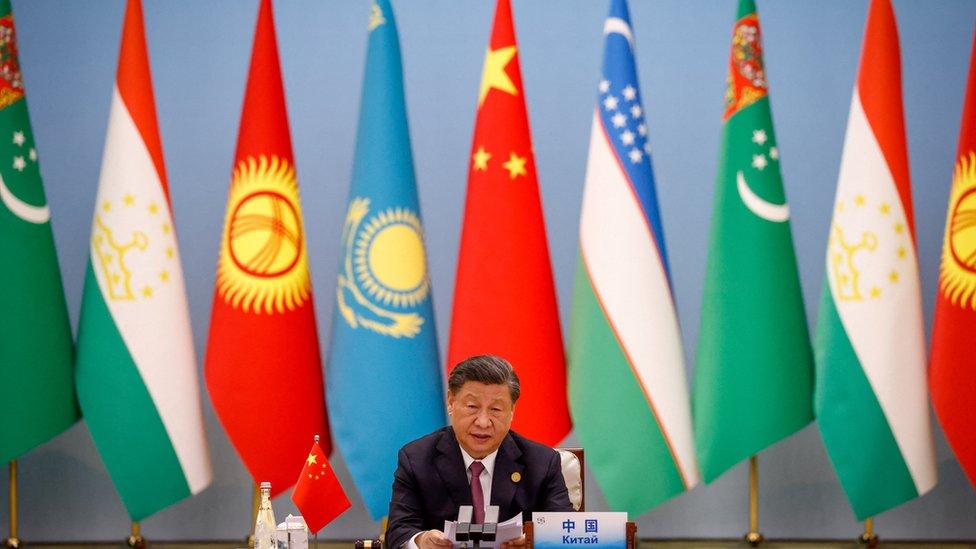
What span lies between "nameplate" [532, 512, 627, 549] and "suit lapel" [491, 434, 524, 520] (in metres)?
0.37

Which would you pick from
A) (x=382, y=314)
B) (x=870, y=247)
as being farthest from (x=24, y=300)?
(x=870, y=247)

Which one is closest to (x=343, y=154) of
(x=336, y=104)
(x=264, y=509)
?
(x=336, y=104)

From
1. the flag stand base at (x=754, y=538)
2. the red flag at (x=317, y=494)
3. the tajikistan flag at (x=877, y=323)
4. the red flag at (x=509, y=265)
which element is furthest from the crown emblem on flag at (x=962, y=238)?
the red flag at (x=317, y=494)

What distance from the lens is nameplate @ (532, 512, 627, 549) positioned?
2.27 metres

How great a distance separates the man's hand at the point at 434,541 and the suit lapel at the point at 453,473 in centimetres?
23

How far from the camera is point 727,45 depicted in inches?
206

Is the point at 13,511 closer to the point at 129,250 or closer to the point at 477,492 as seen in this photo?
the point at 129,250

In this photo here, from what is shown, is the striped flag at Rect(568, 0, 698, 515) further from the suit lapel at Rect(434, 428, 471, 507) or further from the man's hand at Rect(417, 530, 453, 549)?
the man's hand at Rect(417, 530, 453, 549)

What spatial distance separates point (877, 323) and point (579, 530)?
253 cm

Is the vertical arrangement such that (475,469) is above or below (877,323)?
below

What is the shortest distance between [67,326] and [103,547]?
42.9 inches

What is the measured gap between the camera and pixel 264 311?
177 inches

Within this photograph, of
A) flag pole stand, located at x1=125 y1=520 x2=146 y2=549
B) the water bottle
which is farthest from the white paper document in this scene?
flag pole stand, located at x1=125 y1=520 x2=146 y2=549

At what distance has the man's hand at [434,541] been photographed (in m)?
2.35
